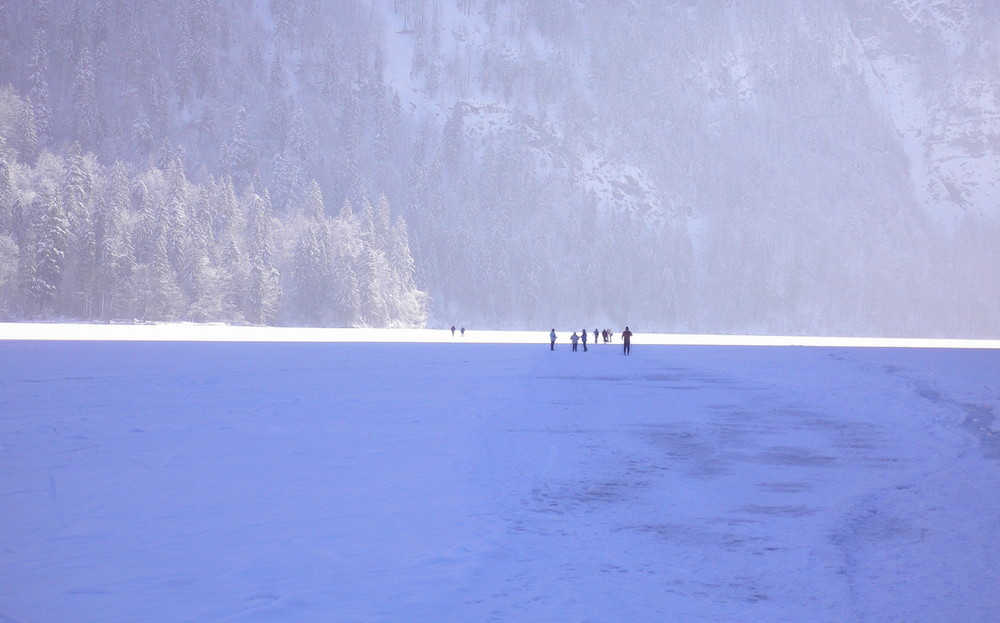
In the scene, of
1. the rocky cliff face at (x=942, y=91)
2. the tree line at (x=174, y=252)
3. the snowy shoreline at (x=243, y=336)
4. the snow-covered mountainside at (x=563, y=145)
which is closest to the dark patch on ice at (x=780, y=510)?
the snowy shoreline at (x=243, y=336)

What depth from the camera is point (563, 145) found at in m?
147

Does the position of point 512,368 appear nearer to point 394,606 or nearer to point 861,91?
point 394,606

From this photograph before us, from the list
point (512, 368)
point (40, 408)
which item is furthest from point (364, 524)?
point (512, 368)

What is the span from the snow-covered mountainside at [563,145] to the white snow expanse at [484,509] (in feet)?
244

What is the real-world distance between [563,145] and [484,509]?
14265 centimetres

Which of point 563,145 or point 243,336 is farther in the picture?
point 563,145

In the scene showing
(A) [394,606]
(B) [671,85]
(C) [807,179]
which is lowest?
(A) [394,606]

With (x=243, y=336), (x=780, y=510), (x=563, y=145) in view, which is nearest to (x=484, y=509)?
(x=780, y=510)

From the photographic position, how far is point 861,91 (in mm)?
175875

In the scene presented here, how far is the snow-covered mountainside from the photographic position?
391 feet

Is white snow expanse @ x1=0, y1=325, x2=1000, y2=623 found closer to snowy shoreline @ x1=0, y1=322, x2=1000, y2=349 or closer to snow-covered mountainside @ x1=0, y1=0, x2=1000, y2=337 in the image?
snowy shoreline @ x1=0, y1=322, x2=1000, y2=349

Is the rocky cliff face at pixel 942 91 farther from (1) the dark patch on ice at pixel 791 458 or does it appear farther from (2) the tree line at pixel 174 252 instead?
(1) the dark patch on ice at pixel 791 458

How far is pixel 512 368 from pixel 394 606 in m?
25.1

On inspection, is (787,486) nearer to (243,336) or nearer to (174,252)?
(243,336)
